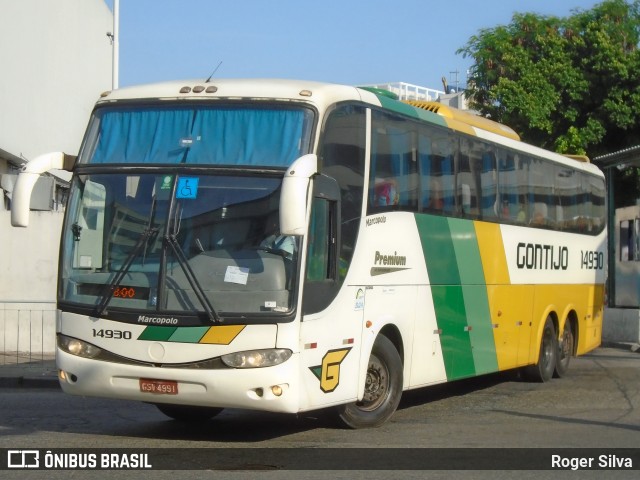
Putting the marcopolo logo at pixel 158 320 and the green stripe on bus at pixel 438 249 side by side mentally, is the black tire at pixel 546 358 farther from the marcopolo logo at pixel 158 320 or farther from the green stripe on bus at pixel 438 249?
the marcopolo logo at pixel 158 320

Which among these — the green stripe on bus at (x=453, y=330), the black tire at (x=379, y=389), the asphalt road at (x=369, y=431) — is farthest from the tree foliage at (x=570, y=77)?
the black tire at (x=379, y=389)

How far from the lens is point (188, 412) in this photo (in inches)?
460

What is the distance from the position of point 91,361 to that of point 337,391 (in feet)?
7.51

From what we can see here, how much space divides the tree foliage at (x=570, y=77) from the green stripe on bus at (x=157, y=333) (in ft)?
72.4

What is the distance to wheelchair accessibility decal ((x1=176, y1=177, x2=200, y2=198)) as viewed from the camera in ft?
32.1

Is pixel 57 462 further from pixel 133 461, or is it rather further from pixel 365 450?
pixel 365 450

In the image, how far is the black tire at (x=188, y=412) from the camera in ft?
37.9

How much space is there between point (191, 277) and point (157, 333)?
1.92 ft

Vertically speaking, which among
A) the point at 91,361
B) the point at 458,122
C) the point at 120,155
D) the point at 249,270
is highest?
the point at 458,122

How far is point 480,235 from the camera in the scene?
13875 mm

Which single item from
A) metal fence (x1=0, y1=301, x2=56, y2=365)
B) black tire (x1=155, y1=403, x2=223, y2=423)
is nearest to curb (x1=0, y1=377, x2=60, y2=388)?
metal fence (x1=0, y1=301, x2=56, y2=365)

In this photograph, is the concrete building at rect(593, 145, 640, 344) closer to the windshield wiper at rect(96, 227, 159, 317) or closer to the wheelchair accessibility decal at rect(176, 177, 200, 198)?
the wheelchair accessibility decal at rect(176, 177, 200, 198)

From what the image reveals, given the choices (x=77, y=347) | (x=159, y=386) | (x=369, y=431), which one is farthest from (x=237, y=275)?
(x=369, y=431)

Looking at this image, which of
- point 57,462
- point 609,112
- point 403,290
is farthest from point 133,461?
point 609,112
